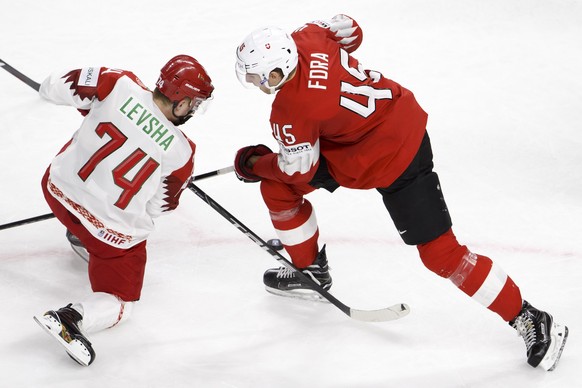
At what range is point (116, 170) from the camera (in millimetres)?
2871

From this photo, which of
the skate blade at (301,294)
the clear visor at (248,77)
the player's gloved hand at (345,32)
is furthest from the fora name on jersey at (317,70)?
the skate blade at (301,294)

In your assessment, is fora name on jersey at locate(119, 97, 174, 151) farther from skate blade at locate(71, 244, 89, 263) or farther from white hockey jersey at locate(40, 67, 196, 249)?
skate blade at locate(71, 244, 89, 263)

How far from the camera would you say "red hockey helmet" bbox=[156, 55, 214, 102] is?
279cm

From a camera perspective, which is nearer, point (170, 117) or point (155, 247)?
point (170, 117)

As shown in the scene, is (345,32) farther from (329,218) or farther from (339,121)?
(329,218)

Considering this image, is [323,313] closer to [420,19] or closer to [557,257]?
[557,257]

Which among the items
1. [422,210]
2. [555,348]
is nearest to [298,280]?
[422,210]

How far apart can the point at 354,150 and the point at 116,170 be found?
83 cm

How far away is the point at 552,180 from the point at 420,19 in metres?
1.78

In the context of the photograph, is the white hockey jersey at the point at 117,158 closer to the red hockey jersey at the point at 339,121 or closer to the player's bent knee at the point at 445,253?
the red hockey jersey at the point at 339,121

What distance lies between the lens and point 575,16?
5605mm

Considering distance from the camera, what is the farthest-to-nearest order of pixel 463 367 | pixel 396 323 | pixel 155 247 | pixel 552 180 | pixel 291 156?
1. pixel 552 180
2. pixel 155 247
3. pixel 396 323
4. pixel 463 367
5. pixel 291 156

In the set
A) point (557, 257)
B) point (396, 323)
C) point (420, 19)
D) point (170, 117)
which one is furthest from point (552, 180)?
point (170, 117)

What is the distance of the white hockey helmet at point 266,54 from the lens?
107 inches
